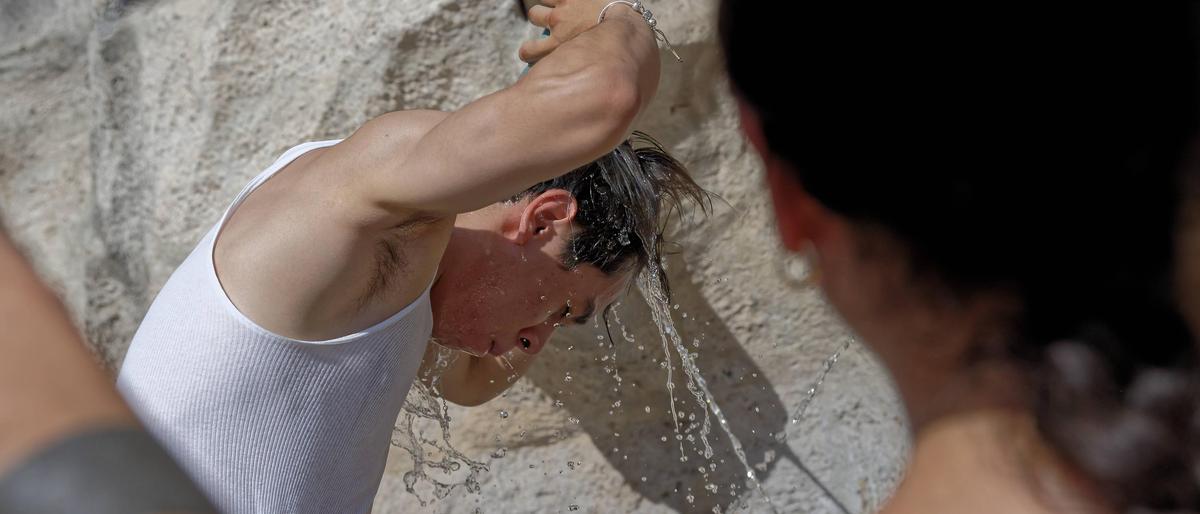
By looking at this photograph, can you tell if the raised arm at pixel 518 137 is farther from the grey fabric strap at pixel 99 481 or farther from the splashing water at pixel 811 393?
the splashing water at pixel 811 393

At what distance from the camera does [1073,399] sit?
0.63m

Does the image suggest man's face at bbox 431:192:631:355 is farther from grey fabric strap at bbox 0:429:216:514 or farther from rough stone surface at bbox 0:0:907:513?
grey fabric strap at bbox 0:429:216:514

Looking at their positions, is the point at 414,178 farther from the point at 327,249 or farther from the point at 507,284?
the point at 507,284

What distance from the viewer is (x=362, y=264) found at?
1.37 meters

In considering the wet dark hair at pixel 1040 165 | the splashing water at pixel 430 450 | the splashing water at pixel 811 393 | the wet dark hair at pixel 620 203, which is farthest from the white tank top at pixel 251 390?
the splashing water at pixel 811 393

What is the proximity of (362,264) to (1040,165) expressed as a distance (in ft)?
3.15

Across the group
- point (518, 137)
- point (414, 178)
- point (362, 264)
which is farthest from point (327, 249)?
point (518, 137)

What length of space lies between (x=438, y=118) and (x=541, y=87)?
0.20 m

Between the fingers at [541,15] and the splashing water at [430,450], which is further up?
the fingers at [541,15]

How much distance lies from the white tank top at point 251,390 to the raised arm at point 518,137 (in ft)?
0.84

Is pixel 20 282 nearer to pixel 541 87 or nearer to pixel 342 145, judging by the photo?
pixel 541 87

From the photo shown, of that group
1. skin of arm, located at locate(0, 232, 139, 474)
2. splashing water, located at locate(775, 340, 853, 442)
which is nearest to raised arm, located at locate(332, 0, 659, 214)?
skin of arm, located at locate(0, 232, 139, 474)

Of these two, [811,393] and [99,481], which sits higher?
[99,481]

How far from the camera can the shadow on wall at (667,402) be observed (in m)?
2.36
